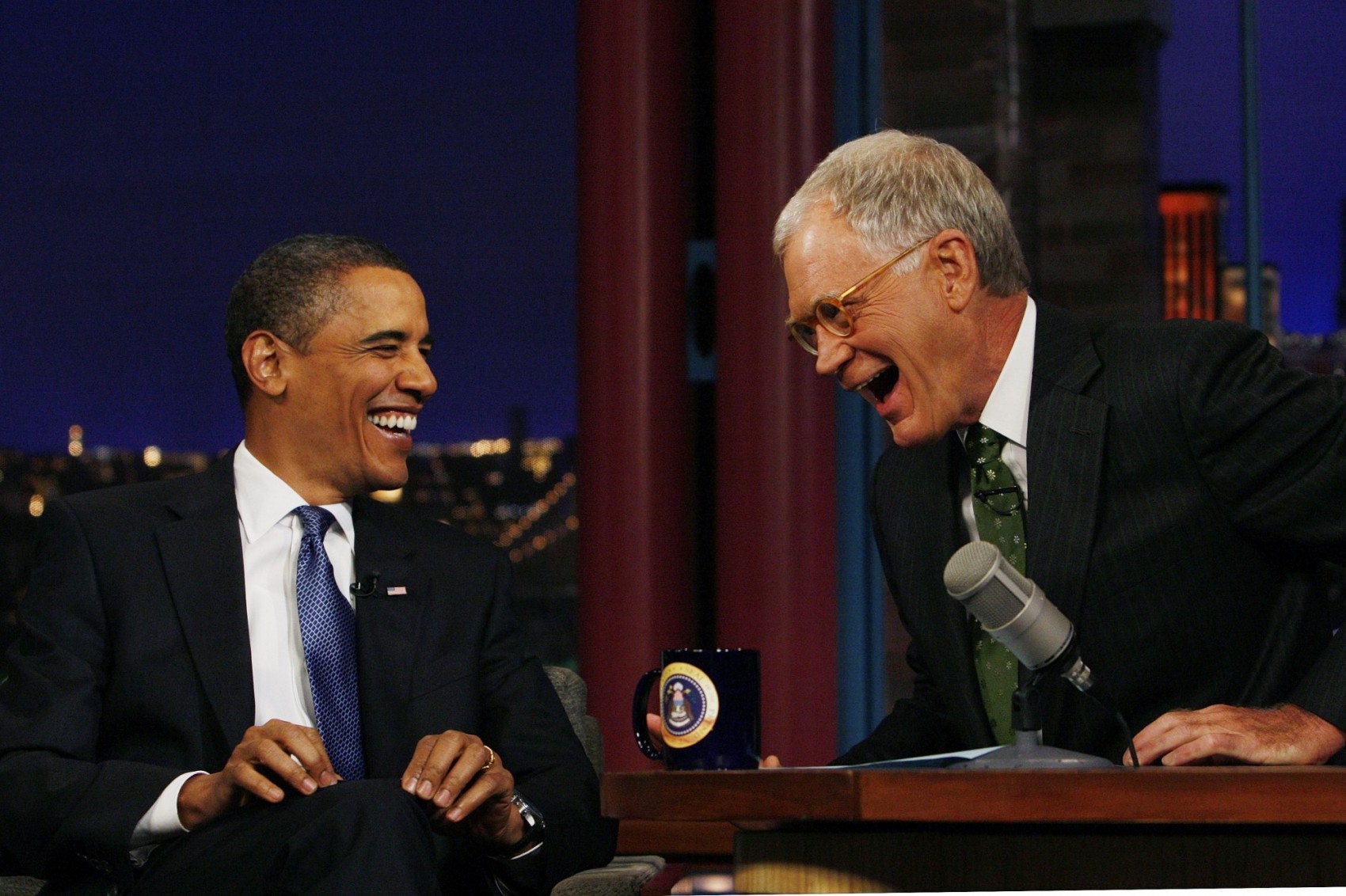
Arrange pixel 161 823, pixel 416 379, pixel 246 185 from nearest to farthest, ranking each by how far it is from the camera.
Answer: pixel 161 823 → pixel 416 379 → pixel 246 185

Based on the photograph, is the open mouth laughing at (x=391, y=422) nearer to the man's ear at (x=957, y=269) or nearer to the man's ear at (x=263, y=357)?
the man's ear at (x=263, y=357)

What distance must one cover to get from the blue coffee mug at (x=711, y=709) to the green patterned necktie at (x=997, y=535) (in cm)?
46

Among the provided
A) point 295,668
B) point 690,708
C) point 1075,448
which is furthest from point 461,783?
point 1075,448

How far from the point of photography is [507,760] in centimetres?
216

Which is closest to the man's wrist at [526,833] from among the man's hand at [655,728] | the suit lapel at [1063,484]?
the man's hand at [655,728]

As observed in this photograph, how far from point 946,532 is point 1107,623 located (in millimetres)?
240

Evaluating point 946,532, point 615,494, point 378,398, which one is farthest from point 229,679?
point 615,494

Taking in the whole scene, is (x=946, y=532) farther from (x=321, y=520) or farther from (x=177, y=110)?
(x=177, y=110)

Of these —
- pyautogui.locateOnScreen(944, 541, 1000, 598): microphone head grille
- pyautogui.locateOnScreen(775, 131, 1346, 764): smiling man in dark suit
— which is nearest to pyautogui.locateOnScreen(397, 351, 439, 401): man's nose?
pyautogui.locateOnScreen(775, 131, 1346, 764): smiling man in dark suit

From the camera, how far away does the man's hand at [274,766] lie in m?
1.70

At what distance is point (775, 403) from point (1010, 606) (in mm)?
1887

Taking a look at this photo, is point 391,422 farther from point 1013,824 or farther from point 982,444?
point 1013,824

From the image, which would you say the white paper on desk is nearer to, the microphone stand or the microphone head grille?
the microphone stand

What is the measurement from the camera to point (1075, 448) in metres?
1.92
